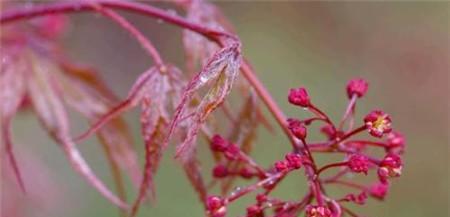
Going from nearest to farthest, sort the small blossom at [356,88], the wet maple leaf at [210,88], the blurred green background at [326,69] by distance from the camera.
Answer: the wet maple leaf at [210,88], the small blossom at [356,88], the blurred green background at [326,69]

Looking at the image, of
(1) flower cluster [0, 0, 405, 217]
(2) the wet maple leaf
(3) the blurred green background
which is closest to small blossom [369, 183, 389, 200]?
(1) flower cluster [0, 0, 405, 217]

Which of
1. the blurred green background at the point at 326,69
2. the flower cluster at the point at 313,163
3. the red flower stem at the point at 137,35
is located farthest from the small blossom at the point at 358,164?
the blurred green background at the point at 326,69

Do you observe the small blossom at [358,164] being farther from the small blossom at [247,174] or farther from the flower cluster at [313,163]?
the small blossom at [247,174]

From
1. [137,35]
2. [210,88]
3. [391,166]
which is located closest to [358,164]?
[391,166]

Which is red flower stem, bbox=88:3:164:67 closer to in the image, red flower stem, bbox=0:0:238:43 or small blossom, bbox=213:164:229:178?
red flower stem, bbox=0:0:238:43

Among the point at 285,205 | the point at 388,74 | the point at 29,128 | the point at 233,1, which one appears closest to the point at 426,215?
the point at 388,74

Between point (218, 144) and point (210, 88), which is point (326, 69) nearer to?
point (218, 144)

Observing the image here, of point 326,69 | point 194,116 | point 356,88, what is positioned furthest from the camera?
point 326,69
